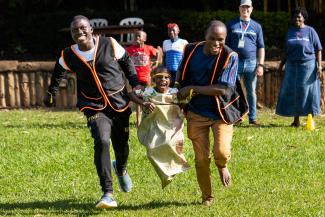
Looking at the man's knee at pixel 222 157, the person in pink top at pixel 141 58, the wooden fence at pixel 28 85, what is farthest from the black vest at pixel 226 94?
the wooden fence at pixel 28 85

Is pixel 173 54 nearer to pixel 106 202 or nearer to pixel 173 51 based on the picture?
pixel 173 51

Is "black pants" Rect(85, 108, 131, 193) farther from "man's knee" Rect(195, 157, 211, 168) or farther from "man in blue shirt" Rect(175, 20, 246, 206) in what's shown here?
"man's knee" Rect(195, 157, 211, 168)

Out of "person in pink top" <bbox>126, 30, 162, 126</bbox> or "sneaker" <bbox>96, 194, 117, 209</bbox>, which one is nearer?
"sneaker" <bbox>96, 194, 117, 209</bbox>

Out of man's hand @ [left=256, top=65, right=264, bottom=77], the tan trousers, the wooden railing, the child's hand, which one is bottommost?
the wooden railing

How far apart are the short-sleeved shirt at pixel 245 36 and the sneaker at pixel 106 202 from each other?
5.39 metres

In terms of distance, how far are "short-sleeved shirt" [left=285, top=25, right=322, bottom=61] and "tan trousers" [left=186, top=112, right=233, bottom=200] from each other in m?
5.02

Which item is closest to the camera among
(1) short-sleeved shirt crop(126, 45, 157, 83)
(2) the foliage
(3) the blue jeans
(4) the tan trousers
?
(4) the tan trousers

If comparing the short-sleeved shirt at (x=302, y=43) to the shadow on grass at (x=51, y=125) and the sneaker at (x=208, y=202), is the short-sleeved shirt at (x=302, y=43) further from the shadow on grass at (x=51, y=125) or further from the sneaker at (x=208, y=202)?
the sneaker at (x=208, y=202)

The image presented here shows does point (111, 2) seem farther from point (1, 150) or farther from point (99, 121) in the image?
point (99, 121)

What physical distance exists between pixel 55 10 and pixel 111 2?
5.67 feet

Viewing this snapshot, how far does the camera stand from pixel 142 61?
11.9m

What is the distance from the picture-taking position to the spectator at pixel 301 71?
11.8m

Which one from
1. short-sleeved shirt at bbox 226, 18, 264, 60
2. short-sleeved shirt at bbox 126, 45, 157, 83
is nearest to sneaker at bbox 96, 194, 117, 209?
short-sleeved shirt at bbox 126, 45, 157, 83

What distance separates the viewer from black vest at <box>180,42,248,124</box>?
22.5 feet
